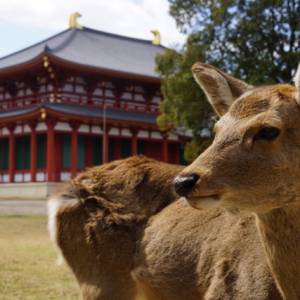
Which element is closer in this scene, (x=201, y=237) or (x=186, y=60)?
(x=201, y=237)

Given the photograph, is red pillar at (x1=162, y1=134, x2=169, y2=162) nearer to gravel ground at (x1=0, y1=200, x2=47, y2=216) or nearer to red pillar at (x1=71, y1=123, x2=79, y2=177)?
red pillar at (x1=71, y1=123, x2=79, y2=177)

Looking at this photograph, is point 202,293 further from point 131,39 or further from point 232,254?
point 131,39

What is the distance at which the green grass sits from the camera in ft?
22.3

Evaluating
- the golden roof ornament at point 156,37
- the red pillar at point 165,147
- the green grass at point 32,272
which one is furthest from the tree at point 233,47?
the golden roof ornament at point 156,37

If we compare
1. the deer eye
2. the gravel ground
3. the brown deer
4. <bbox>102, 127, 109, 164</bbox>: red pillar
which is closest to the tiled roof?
<bbox>102, 127, 109, 164</bbox>: red pillar

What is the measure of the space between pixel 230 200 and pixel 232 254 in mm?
740

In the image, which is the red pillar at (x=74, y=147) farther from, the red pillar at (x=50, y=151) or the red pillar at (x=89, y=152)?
the red pillar at (x=89, y=152)

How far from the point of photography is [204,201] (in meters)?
2.61

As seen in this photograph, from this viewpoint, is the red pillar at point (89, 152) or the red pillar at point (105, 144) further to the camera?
the red pillar at point (89, 152)

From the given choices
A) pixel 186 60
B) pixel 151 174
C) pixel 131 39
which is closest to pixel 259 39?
pixel 186 60

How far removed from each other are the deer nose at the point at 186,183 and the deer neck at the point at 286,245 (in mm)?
477

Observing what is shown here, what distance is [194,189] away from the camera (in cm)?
257

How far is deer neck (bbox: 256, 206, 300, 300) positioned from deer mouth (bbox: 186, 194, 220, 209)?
0.34m

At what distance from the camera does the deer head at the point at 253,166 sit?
8.58ft
